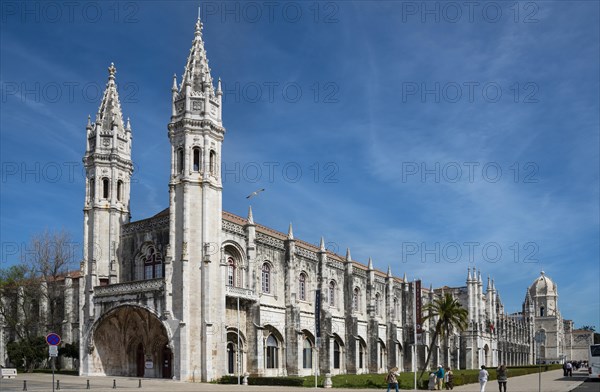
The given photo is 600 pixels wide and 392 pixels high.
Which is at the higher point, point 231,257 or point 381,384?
point 231,257

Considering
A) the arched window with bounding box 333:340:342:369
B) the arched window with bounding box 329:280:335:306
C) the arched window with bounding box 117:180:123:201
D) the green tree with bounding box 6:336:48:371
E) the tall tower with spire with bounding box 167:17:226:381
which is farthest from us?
the arched window with bounding box 329:280:335:306

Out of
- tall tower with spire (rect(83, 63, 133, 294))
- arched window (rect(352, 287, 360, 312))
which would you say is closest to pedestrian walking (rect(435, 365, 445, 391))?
arched window (rect(352, 287, 360, 312))

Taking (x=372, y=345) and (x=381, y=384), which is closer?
(x=381, y=384)

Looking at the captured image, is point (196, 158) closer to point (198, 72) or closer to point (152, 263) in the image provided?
point (198, 72)

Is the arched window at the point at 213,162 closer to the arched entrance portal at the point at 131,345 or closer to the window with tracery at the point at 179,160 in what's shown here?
the window with tracery at the point at 179,160

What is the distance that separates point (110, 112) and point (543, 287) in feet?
422

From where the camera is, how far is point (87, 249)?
5309cm

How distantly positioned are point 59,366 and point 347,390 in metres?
32.6

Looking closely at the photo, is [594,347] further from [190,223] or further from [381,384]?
[190,223]

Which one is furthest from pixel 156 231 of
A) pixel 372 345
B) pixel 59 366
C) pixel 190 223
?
pixel 372 345

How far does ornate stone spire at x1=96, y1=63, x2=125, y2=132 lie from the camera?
55.0m

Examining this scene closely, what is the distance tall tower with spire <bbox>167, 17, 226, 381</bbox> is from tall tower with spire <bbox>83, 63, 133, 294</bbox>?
7.38 meters

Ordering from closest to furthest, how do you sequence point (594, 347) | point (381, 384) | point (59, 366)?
point (381, 384) < point (594, 347) < point (59, 366)

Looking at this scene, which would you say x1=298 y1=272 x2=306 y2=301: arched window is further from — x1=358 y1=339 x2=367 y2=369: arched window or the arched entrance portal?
the arched entrance portal
